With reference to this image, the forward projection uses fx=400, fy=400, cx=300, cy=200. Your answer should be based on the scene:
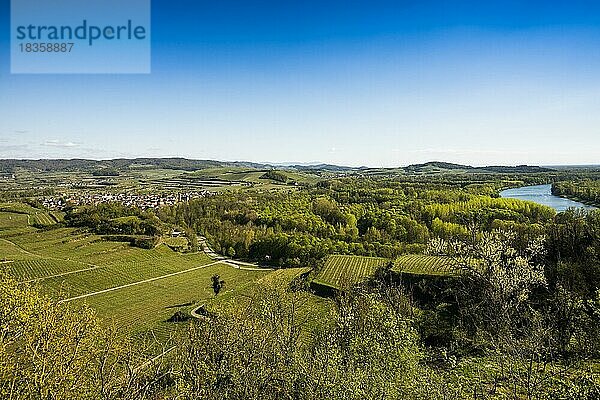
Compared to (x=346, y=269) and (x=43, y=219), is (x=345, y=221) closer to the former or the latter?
(x=346, y=269)

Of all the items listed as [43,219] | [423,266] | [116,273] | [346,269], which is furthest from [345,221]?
[43,219]

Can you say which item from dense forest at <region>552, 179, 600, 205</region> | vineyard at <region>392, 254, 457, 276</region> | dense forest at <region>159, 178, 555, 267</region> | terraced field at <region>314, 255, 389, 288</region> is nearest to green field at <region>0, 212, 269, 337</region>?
dense forest at <region>159, 178, 555, 267</region>

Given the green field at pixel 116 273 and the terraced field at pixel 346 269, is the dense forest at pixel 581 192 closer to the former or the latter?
the terraced field at pixel 346 269

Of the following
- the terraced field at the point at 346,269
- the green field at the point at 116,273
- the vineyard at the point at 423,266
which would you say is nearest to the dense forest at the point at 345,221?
the terraced field at the point at 346,269

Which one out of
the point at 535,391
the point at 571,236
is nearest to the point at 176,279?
the point at 571,236

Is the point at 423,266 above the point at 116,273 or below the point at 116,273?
above

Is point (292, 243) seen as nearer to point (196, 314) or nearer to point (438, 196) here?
point (196, 314)
